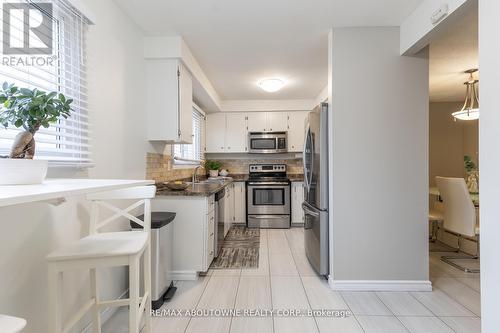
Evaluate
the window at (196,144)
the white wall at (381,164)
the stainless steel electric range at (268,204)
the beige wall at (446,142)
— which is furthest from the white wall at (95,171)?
the beige wall at (446,142)

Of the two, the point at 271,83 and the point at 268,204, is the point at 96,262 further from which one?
the point at 268,204

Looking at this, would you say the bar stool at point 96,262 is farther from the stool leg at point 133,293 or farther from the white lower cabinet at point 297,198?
the white lower cabinet at point 297,198

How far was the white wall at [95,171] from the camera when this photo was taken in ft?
4.13

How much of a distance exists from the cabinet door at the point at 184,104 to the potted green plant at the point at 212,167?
2048mm

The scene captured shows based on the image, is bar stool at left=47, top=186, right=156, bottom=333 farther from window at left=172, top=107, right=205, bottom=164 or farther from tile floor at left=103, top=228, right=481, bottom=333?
window at left=172, top=107, right=205, bottom=164

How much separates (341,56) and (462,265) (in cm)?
270

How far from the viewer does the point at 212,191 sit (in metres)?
2.77

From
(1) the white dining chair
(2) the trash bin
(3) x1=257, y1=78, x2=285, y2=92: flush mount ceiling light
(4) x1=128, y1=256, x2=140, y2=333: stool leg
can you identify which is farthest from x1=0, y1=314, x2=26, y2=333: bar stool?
(1) the white dining chair

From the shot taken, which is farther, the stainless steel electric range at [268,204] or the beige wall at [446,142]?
the beige wall at [446,142]

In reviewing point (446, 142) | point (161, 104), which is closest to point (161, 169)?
point (161, 104)

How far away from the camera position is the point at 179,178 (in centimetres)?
369

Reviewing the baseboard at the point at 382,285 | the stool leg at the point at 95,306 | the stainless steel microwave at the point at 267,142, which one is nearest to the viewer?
the stool leg at the point at 95,306

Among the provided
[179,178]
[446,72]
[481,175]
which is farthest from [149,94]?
[446,72]

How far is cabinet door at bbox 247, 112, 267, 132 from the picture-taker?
516 cm
